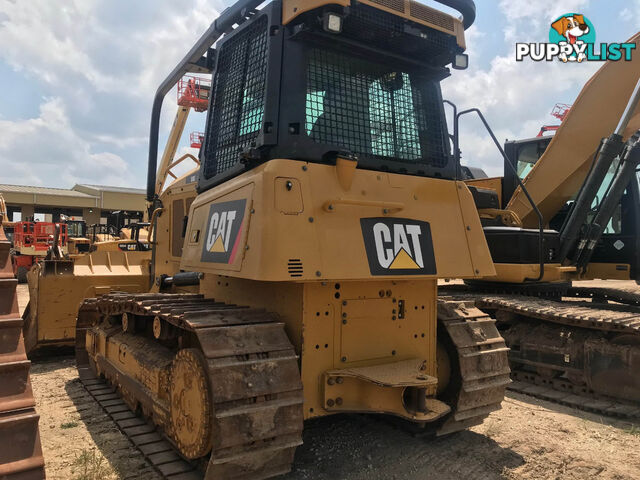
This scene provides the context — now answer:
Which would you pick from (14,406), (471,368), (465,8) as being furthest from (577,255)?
(14,406)

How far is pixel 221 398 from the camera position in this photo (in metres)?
2.67

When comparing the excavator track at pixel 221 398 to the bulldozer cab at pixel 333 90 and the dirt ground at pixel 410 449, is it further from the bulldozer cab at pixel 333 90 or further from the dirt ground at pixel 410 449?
the bulldozer cab at pixel 333 90

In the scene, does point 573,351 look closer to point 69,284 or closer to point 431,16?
point 431,16

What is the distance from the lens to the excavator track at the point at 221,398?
269cm

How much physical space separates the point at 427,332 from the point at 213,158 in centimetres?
227

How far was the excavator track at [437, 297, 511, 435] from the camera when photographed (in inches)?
147

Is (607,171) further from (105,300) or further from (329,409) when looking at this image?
(105,300)

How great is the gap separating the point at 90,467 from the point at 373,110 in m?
3.28

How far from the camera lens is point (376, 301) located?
139 inches

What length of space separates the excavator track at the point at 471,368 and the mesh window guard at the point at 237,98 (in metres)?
2.15

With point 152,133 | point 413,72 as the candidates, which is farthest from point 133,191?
point 413,72

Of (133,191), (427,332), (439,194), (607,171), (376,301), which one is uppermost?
(133,191)

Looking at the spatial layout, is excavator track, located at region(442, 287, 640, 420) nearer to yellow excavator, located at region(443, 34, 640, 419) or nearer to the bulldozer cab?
yellow excavator, located at region(443, 34, 640, 419)

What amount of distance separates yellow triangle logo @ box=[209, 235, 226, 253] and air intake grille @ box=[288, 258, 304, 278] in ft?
2.31
